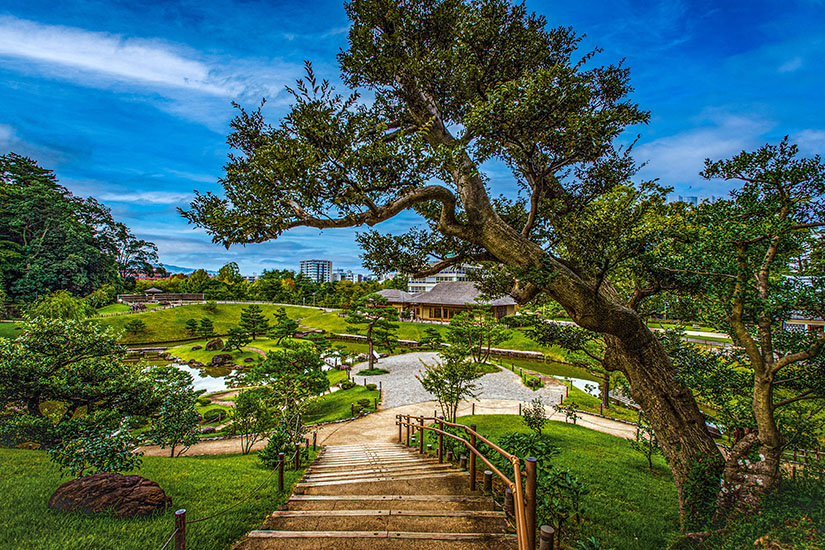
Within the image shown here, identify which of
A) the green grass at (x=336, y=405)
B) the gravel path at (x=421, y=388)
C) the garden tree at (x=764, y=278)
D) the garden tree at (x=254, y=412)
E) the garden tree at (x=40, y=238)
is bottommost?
the green grass at (x=336, y=405)

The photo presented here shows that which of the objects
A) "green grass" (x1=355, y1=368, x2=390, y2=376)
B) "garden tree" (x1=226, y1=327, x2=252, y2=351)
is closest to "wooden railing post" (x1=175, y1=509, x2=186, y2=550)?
"green grass" (x1=355, y1=368, x2=390, y2=376)

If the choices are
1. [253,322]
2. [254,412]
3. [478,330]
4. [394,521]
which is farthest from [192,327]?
[394,521]

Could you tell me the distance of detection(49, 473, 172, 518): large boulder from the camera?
3.65 meters

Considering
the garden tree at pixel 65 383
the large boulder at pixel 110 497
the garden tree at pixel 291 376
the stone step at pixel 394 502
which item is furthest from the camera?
the garden tree at pixel 291 376

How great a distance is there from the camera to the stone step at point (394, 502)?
345 centimetres

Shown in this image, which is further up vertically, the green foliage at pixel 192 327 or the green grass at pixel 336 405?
the green foliage at pixel 192 327

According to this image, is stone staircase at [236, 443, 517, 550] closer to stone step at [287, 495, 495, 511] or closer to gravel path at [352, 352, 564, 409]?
stone step at [287, 495, 495, 511]

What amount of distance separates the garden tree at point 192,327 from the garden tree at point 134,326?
3.55 metres

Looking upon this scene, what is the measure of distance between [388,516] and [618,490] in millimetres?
4839

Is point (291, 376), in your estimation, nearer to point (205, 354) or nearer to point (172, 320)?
point (205, 354)

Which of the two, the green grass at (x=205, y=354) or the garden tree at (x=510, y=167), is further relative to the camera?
the green grass at (x=205, y=354)

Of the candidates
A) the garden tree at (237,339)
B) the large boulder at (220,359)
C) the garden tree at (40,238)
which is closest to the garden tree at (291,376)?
the large boulder at (220,359)

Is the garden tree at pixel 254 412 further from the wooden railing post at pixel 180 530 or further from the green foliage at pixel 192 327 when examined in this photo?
the green foliage at pixel 192 327

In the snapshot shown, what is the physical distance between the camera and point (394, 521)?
10.4ft
